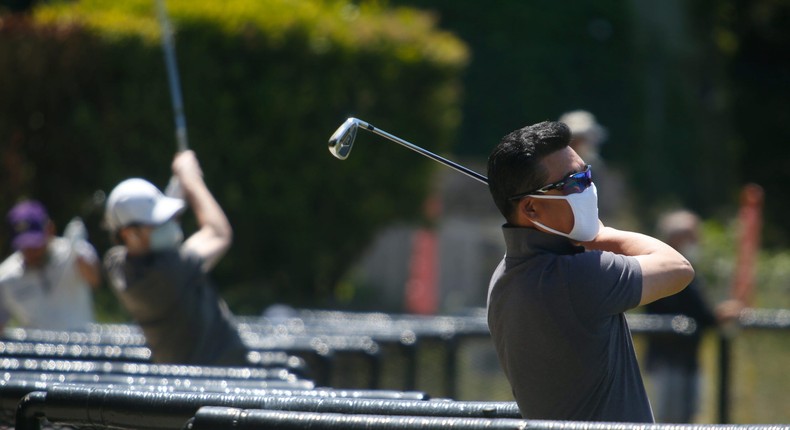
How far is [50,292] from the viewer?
7.43m

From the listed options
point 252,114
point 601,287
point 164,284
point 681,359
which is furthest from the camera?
point 252,114

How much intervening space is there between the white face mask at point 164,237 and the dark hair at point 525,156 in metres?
2.33

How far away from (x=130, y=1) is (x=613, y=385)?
30.2ft

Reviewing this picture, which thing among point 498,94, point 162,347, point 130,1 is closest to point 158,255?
point 162,347

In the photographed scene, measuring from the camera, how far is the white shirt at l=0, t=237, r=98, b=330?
7.39m

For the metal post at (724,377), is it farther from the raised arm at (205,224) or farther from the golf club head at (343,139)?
the golf club head at (343,139)

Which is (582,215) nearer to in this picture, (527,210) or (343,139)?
(527,210)

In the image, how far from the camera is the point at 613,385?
2934 mm

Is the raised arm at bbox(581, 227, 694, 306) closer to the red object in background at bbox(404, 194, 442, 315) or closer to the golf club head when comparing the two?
the golf club head

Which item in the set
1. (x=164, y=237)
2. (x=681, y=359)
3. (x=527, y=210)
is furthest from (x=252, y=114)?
(x=527, y=210)

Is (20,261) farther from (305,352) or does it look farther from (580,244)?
(580,244)

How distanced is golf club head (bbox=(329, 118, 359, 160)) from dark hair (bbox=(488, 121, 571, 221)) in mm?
575

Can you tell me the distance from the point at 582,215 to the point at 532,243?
142 mm

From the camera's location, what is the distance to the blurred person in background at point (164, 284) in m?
4.92
